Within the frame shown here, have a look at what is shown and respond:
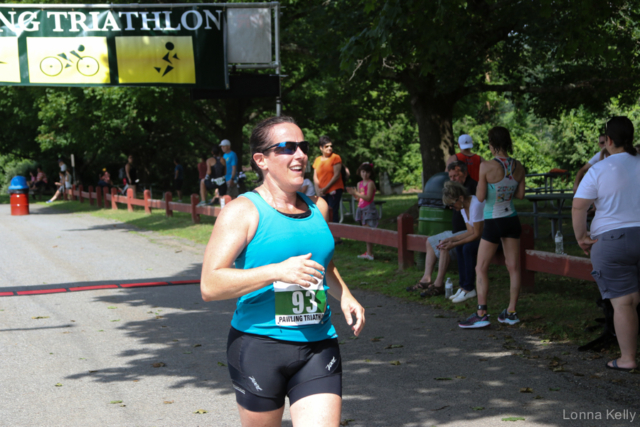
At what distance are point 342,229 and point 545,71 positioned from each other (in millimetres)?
12750

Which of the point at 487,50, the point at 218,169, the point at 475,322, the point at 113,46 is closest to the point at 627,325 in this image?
the point at 475,322

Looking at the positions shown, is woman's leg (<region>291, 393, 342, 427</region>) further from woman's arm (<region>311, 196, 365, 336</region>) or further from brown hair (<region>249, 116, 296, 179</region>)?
brown hair (<region>249, 116, 296, 179</region>)

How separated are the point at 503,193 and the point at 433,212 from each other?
2920 millimetres

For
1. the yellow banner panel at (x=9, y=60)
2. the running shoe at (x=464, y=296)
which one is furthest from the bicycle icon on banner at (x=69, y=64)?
the running shoe at (x=464, y=296)

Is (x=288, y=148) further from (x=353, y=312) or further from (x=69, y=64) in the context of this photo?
(x=69, y=64)

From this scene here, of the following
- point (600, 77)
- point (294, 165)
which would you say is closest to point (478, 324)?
point (294, 165)

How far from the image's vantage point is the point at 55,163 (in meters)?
47.2

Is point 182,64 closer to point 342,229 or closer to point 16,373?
point 342,229

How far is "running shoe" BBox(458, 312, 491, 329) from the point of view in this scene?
6.88 m

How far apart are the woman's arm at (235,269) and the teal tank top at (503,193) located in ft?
14.4

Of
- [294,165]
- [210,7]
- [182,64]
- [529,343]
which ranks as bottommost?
[529,343]

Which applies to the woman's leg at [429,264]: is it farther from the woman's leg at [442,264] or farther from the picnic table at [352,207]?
the picnic table at [352,207]

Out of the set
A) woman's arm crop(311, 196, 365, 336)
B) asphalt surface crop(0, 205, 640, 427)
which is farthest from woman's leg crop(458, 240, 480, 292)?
woman's arm crop(311, 196, 365, 336)

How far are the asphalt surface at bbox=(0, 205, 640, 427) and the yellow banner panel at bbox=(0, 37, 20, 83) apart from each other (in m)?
3.94
